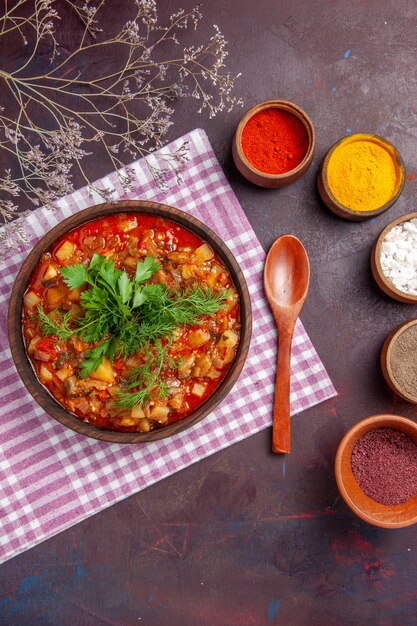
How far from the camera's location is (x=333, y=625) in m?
3.54

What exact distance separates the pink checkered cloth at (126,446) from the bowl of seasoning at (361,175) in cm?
52

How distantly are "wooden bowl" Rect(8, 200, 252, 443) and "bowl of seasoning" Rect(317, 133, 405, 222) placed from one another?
72cm

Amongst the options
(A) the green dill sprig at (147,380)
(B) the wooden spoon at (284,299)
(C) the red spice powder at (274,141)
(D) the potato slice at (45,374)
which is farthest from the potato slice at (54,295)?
(C) the red spice powder at (274,141)

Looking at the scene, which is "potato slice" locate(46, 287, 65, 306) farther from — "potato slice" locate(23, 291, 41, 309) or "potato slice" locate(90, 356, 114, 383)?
"potato slice" locate(90, 356, 114, 383)

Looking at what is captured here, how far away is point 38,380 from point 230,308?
41.1 inches

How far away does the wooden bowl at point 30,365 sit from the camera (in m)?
3.03

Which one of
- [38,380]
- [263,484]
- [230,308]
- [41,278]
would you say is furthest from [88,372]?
[263,484]

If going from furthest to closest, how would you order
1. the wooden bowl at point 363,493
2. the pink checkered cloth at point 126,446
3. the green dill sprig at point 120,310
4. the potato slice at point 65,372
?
1. the pink checkered cloth at point 126,446
2. the wooden bowl at point 363,493
3. the potato slice at point 65,372
4. the green dill sprig at point 120,310

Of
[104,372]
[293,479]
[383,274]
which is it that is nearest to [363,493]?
[293,479]

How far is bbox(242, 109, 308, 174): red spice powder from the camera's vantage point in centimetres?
328

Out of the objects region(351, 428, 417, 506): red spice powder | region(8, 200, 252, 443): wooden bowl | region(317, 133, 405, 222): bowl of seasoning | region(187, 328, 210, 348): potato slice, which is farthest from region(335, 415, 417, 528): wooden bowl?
region(317, 133, 405, 222): bowl of seasoning

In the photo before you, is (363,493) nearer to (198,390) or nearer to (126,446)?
(198,390)

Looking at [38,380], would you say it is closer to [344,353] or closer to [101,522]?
[101,522]

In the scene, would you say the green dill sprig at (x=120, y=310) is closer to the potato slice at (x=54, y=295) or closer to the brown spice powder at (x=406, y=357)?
the potato slice at (x=54, y=295)
